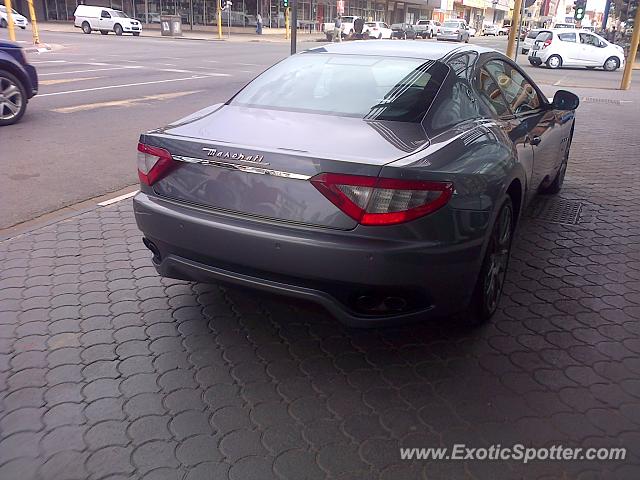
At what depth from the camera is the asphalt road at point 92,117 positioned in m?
6.16

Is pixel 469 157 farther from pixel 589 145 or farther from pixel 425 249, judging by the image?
pixel 589 145

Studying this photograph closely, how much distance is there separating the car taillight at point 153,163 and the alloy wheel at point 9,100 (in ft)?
Result: 22.6

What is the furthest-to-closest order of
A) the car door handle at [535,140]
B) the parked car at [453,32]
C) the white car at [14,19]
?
the parked car at [453,32], the white car at [14,19], the car door handle at [535,140]

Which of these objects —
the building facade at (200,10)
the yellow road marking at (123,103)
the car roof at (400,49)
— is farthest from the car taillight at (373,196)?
the building facade at (200,10)

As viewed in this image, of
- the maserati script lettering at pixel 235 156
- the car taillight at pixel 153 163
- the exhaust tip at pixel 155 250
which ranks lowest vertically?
the exhaust tip at pixel 155 250

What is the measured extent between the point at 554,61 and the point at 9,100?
76.4 feet

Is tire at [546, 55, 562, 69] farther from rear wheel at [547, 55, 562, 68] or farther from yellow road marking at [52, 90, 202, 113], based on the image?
yellow road marking at [52, 90, 202, 113]

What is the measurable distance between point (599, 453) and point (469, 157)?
4.94ft

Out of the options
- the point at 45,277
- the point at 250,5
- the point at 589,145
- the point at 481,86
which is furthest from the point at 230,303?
the point at 250,5

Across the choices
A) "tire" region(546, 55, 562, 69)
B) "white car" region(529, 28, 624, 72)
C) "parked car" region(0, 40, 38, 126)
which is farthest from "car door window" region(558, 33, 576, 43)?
"parked car" region(0, 40, 38, 126)

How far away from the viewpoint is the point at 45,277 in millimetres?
4062

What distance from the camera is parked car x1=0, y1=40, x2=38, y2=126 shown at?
870 centimetres

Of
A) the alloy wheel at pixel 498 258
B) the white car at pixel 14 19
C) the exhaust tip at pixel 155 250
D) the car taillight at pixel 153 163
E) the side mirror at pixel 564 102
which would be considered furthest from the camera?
the white car at pixel 14 19

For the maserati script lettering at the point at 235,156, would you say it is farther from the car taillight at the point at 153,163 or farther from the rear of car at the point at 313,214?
the car taillight at the point at 153,163
